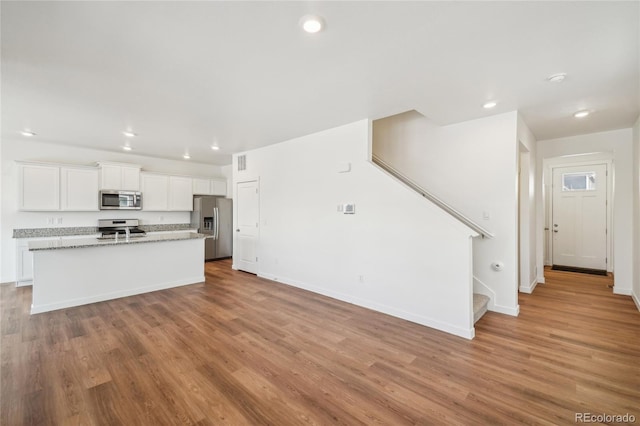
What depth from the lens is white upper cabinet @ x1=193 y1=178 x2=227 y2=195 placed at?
7.33 m

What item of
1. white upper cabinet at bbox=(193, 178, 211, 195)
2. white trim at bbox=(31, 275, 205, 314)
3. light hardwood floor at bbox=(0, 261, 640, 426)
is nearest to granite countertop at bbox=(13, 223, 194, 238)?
white upper cabinet at bbox=(193, 178, 211, 195)

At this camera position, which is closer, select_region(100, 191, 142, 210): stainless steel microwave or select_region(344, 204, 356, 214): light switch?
select_region(344, 204, 356, 214): light switch

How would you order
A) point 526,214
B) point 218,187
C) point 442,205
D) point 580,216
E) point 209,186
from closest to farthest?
point 442,205, point 526,214, point 580,216, point 209,186, point 218,187

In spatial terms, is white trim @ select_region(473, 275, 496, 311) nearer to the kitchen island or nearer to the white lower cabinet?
the kitchen island

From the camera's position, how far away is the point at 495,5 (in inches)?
66.5

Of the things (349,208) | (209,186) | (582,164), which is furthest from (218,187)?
(582,164)

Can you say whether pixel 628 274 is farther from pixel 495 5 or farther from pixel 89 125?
pixel 89 125

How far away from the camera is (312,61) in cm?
235

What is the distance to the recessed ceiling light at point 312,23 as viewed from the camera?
181 cm

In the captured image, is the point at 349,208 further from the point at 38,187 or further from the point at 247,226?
the point at 38,187

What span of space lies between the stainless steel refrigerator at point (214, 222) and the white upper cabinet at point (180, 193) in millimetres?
192

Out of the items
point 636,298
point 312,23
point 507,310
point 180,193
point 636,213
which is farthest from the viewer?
point 180,193

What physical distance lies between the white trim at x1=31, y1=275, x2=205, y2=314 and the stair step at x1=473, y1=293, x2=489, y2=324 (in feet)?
15.1

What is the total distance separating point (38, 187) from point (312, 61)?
5.99m
